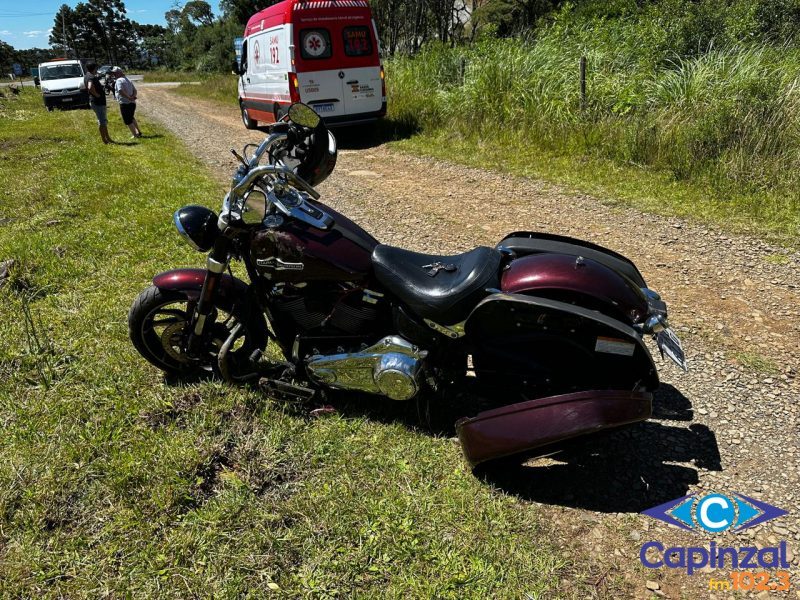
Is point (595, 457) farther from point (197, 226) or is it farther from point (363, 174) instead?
point (363, 174)

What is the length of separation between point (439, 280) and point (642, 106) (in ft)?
23.2

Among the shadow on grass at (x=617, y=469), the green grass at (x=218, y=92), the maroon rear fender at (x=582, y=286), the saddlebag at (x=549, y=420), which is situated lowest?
the shadow on grass at (x=617, y=469)

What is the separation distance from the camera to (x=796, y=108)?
6621 mm

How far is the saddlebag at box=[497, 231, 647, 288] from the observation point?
2.81 metres

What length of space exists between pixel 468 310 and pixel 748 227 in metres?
4.27

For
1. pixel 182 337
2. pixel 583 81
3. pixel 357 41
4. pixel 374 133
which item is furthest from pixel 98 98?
pixel 182 337

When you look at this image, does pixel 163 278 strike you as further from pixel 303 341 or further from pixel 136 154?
pixel 136 154

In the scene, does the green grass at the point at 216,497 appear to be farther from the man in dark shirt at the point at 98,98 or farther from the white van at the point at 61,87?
the white van at the point at 61,87

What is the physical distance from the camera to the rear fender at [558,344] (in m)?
2.46

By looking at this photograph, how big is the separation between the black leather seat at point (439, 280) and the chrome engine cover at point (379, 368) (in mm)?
245

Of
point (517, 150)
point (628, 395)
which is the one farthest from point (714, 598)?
point (517, 150)

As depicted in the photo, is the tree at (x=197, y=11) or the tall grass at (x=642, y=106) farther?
→ the tree at (x=197, y=11)

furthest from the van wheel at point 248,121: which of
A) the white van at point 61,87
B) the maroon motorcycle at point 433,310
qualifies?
the maroon motorcycle at point 433,310

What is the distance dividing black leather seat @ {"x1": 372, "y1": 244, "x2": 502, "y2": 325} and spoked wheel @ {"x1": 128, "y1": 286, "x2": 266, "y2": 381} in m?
1.10
